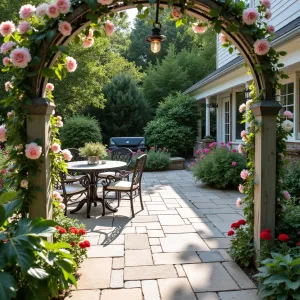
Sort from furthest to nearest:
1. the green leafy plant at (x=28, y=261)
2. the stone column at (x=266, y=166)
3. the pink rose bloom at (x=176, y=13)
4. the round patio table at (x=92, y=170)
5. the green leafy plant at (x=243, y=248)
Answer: the round patio table at (x=92, y=170) → the green leafy plant at (x=243, y=248) → the stone column at (x=266, y=166) → the pink rose bloom at (x=176, y=13) → the green leafy plant at (x=28, y=261)

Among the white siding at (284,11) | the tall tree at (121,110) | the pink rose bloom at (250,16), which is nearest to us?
the pink rose bloom at (250,16)

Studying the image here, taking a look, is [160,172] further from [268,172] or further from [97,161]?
[268,172]

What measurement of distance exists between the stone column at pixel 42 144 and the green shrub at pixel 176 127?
10.5 meters

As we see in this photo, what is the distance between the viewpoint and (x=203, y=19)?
2.94 metres

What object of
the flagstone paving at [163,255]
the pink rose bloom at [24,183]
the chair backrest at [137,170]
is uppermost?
the pink rose bloom at [24,183]

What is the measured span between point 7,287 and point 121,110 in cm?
1491

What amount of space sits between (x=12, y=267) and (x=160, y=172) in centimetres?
823

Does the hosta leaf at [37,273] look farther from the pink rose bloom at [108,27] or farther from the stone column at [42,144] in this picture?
the pink rose bloom at [108,27]

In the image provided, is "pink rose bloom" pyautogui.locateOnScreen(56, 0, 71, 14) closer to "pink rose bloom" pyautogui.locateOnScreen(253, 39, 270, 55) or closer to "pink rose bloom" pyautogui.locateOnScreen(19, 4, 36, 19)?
"pink rose bloom" pyautogui.locateOnScreen(19, 4, 36, 19)

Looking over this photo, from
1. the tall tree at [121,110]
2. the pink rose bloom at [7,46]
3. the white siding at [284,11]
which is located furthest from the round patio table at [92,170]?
the tall tree at [121,110]

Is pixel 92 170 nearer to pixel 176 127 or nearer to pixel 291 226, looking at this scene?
pixel 291 226

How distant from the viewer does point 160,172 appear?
1024 cm

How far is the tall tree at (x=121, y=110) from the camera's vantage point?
643 inches

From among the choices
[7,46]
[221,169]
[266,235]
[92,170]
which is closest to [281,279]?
[266,235]
